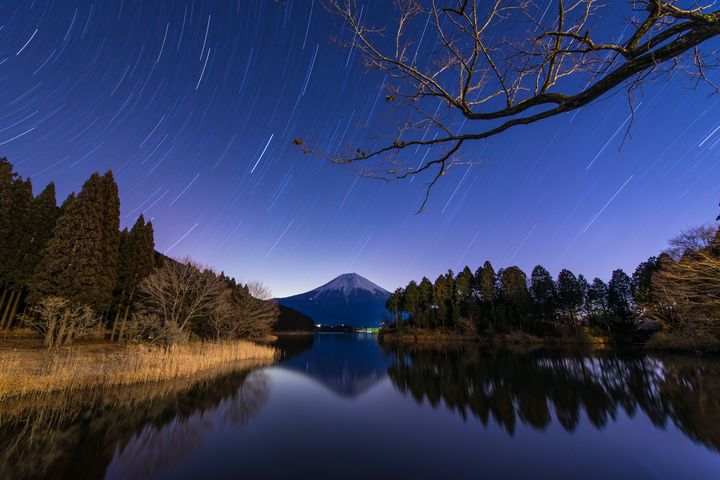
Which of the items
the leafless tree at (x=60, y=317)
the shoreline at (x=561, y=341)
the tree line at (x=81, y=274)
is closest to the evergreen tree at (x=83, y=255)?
the tree line at (x=81, y=274)

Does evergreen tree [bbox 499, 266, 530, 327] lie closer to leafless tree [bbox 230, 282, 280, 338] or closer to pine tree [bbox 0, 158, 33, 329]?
leafless tree [bbox 230, 282, 280, 338]

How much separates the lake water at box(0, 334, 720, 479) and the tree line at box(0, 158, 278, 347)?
10.7 metres

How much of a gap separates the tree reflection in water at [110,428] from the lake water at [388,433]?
41 mm

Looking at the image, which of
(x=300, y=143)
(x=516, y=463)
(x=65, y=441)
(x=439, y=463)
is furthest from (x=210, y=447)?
(x=300, y=143)

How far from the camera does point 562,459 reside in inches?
320

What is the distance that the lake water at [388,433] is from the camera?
7230 mm

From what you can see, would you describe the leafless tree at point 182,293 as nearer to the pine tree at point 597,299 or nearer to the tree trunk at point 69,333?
the tree trunk at point 69,333

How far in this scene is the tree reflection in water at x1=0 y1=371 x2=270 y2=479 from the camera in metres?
6.66

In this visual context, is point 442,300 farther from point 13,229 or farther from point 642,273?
point 13,229

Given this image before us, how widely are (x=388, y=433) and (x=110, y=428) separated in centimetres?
834

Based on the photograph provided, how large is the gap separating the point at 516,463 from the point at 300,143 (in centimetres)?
944

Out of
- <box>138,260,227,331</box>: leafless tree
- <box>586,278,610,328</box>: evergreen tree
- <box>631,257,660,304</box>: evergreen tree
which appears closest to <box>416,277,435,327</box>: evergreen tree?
<box>586,278,610,328</box>: evergreen tree

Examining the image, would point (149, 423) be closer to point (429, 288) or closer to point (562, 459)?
point (562, 459)

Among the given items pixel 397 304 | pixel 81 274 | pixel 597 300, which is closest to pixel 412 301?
pixel 397 304
